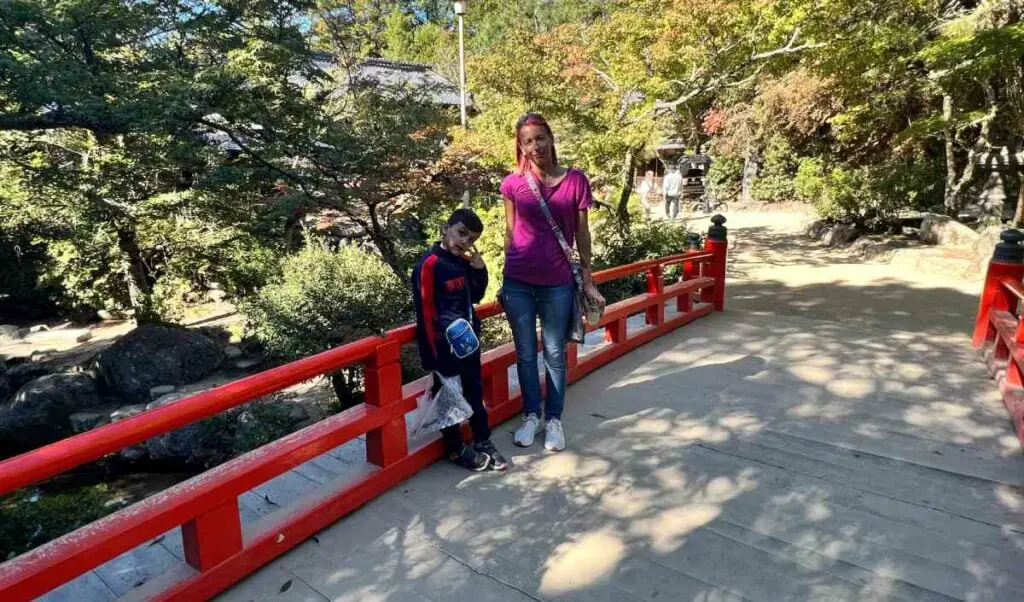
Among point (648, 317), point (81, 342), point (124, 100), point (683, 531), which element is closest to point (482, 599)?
point (683, 531)

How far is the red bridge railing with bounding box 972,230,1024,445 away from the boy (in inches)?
111

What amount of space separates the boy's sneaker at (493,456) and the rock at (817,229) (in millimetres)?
13038

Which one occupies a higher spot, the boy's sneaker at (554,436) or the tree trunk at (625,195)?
the tree trunk at (625,195)

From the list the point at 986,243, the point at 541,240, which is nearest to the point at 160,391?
the point at 541,240

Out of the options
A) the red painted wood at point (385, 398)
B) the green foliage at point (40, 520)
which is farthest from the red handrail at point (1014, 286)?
the green foliage at point (40, 520)

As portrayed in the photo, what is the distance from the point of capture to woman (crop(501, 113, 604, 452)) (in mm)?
2566

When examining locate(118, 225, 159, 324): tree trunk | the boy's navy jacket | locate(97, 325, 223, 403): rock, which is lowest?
locate(97, 325, 223, 403): rock

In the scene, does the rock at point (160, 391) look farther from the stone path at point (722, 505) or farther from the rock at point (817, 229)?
the rock at point (817, 229)

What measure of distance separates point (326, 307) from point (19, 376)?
5.37m

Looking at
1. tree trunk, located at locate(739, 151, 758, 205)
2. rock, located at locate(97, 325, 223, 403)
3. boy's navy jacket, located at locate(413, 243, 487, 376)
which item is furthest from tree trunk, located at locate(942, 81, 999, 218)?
rock, located at locate(97, 325, 223, 403)

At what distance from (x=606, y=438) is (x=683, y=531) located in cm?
81

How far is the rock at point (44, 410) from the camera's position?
272 inches

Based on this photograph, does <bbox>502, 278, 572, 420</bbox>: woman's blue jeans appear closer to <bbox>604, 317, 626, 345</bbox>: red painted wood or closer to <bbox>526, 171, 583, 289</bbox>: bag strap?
<bbox>526, 171, 583, 289</bbox>: bag strap

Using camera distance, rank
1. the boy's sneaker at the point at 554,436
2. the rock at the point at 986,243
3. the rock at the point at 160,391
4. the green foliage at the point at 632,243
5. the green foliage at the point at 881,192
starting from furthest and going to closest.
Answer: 1. the green foliage at the point at 881,192
2. the rock at the point at 986,243
3. the green foliage at the point at 632,243
4. the rock at the point at 160,391
5. the boy's sneaker at the point at 554,436
